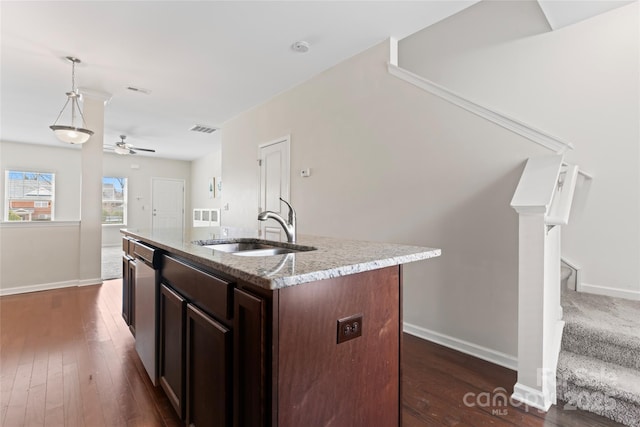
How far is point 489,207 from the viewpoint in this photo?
2.34 metres

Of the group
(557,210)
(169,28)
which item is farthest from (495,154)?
(169,28)

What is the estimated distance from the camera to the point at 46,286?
13.7 feet

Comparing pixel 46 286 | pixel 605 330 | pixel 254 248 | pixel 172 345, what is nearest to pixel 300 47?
pixel 254 248

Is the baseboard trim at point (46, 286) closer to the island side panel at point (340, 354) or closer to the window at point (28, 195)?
the window at point (28, 195)

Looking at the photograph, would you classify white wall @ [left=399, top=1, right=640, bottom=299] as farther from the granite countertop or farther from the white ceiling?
the granite countertop

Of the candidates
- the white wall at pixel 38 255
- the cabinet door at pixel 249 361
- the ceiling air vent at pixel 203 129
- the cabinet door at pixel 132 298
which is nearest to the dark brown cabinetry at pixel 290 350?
the cabinet door at pixel 249 361

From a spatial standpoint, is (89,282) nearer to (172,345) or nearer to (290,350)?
(172,345)

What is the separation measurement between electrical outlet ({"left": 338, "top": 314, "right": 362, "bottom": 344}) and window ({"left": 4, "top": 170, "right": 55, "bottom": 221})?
942cm

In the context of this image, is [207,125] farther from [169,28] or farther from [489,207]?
[489,207]

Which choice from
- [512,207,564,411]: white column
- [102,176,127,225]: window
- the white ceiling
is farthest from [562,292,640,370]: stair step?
[102,176,127,225]: window

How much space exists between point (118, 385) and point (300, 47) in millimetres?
3165

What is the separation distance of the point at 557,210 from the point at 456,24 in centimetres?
245

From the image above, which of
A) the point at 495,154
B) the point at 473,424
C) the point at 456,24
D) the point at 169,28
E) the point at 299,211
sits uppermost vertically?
the point at 456,24

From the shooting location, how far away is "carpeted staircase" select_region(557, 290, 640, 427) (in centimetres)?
161
